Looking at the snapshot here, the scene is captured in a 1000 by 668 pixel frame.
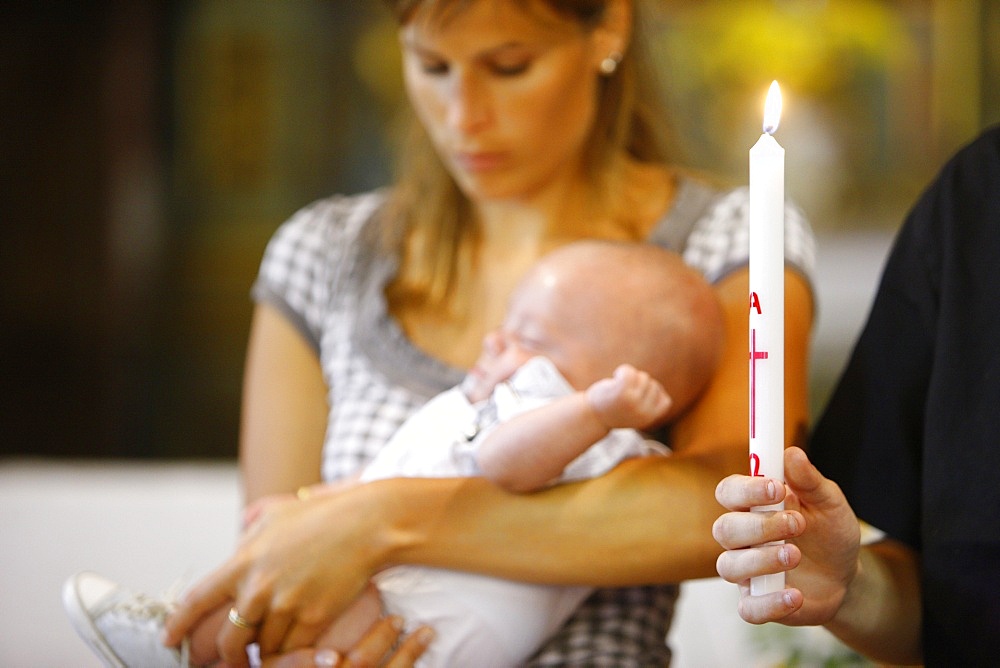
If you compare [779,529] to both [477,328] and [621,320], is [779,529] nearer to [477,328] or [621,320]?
[621,320]

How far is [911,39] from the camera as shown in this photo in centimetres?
345

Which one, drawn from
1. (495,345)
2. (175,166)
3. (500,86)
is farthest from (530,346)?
(175,166)

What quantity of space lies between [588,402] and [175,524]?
176 centimetres

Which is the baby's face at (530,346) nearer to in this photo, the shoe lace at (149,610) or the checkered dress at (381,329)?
the checkered dress at (381,329)

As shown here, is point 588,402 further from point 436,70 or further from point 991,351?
point 436,70

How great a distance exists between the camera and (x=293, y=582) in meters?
1.01

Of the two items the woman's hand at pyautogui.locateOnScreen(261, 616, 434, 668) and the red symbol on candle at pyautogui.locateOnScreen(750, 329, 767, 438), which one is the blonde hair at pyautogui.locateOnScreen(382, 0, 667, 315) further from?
the red symbol on candle at pyautogui.locateOnScreen(750, 329, 767, 438)

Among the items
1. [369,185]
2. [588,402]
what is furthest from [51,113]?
[588,402]

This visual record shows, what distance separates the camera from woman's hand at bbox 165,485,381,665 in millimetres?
1011

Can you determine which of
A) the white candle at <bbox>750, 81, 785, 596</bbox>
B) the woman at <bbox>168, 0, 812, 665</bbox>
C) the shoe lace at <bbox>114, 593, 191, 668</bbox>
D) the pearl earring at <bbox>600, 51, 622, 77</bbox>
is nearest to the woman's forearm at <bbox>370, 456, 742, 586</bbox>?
the woman at <bbox>168, 0, 812, 665</bbox>

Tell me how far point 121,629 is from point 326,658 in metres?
0.21

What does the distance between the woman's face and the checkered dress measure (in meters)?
0.18

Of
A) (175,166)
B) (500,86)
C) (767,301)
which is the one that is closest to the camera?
(767,301)

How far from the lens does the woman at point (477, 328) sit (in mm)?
1021
